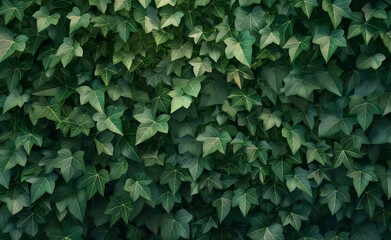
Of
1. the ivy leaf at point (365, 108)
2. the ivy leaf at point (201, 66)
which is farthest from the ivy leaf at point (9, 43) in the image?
the ivy leaf at point (365, 108)

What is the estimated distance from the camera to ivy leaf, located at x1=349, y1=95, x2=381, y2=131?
7.57ft

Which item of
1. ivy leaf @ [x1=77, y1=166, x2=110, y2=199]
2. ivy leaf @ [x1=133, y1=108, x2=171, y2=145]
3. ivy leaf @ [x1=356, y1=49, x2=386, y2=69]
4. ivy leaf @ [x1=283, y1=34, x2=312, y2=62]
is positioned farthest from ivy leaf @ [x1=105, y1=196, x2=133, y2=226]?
ivy leaf @ [x1=356, y1=49, x2=386, y2=69]

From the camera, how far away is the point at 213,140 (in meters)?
2.35

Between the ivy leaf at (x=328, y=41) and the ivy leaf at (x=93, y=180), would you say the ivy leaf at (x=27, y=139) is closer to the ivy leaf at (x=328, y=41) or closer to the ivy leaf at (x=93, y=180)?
the ivy leaf at (x=93, y=180)

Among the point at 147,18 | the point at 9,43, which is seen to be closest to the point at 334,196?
the point at 147,18

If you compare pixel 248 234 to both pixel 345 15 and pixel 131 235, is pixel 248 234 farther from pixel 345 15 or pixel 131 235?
pixel 345 15

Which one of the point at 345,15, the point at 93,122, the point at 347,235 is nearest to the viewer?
the point at 345,15

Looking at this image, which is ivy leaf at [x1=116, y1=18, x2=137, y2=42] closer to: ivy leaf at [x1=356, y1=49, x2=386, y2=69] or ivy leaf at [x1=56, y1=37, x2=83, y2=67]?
ivy leaf at [x1=56, y1=37, x2=83, y2=67]

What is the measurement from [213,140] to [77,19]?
85 centimetres

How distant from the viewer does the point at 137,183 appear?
7.86 feet

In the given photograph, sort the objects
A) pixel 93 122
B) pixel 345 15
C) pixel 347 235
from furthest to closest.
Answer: pixel 347 235, pixel 93 122, pixel 345 15

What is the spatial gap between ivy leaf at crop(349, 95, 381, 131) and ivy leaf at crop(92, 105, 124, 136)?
1113 millimetres

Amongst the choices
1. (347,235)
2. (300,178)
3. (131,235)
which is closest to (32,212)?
(131,235)

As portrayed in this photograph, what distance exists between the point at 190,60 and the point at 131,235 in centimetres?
98
